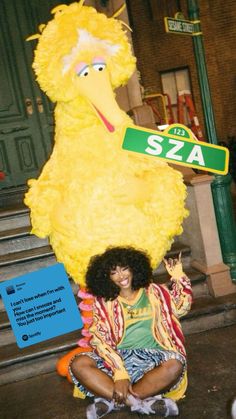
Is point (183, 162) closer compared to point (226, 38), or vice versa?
point (183, 162)

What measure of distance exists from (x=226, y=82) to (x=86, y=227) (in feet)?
33.2

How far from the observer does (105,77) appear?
205cm

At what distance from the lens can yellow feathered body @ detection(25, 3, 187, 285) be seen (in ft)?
6.79

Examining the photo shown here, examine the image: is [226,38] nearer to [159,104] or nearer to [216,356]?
[159,104]

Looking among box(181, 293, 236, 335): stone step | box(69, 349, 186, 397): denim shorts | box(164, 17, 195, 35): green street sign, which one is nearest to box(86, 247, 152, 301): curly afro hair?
box(69, 349, 186, 397): denim shorts

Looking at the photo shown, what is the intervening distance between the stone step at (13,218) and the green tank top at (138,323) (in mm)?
2134

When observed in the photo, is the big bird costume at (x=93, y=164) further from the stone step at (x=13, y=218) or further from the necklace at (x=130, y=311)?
the stone step at (x=13, y=218)

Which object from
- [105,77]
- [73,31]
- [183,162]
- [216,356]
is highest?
[73,31]

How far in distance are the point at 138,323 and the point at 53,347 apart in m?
1.08

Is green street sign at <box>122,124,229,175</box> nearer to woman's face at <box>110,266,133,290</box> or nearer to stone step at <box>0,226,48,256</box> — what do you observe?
woman's face at <box>110,266,133,290</box>

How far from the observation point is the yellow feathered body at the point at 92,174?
2068 millimetres

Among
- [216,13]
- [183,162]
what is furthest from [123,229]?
[216,13]

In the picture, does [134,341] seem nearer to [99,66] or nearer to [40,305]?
[40,305]

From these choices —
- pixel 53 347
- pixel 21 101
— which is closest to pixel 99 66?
pixel 53 347
